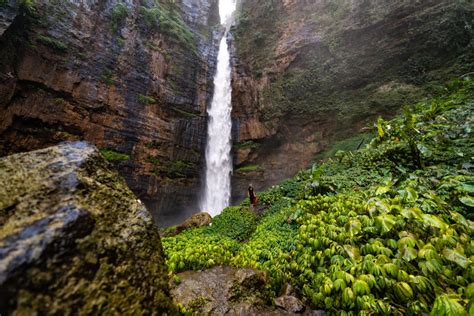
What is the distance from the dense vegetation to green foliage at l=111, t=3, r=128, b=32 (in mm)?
15541

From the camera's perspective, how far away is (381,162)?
20.6 ft

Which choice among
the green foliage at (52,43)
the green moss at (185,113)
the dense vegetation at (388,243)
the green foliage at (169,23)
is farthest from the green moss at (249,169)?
the green foliage at (52,43)

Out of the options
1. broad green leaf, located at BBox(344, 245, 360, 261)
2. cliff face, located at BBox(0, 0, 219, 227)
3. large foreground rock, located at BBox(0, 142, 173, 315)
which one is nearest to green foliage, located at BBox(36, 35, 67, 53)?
cliff face, located at BBox(0, 0, 219, 227)

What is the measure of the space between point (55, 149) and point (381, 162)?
725 cm

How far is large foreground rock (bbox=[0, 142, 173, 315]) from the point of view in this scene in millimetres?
1227

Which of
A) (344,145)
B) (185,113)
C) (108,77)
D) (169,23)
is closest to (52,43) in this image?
(108,77)

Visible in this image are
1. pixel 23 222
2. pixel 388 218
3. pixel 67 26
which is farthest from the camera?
pixel 67 26

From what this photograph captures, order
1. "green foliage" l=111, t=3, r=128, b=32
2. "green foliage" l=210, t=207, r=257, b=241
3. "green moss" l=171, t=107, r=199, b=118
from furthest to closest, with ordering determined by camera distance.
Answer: "green moss" l=171, t=107, r=199, b=118, "green foliage" l=111, t=3, r=128, b=32, "green foliage" l=210, t=207, r=257, b=241

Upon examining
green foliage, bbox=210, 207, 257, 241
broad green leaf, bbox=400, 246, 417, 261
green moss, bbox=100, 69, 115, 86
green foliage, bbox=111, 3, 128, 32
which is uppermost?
green foliage, bbox=111, 3, 128, 32

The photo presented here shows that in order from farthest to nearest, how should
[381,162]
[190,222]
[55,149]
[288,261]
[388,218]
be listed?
[190,222]
[381,162]
[288,261]
[388,218]
[55,149]

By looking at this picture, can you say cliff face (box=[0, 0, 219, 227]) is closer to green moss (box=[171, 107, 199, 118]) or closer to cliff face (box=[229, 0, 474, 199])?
green moss (box=[171, 107, 199, 118])

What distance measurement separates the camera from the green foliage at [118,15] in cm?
1423

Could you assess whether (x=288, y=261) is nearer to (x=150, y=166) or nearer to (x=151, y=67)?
(x=150, y=166)

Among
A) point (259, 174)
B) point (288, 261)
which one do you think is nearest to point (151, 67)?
point (259, 174)
